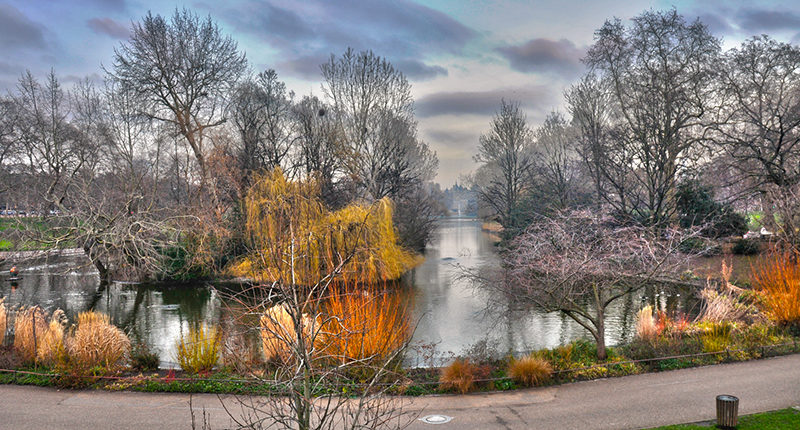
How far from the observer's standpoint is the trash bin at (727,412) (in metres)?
7.04

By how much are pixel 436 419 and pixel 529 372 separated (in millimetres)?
2417

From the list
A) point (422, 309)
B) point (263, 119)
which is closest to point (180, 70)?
point (263, 119)

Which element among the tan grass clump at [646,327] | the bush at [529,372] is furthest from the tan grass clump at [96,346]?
the tan grass clump at [646,327]

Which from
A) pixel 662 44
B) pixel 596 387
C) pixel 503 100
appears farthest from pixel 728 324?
pixel 503 100

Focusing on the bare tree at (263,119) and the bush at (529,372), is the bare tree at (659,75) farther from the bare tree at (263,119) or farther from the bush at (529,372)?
the bare tree at (263,119)

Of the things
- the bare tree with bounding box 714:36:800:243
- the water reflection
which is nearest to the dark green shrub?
the bare tree with bounding box 714:36:800:243

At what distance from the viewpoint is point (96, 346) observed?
1048 centimetres

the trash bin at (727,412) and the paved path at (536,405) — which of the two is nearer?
the trash bin at (727,412)

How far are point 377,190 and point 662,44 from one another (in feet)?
61.6

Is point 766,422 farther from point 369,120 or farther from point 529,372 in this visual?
point 369,120

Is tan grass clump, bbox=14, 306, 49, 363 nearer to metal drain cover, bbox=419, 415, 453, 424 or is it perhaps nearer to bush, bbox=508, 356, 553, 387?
metal drain cover, bbox=419, 415, 453, 424

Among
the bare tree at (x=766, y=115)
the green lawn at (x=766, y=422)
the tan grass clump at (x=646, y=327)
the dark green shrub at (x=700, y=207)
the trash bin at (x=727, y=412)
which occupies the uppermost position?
the bare tree at (x=766, y=115)

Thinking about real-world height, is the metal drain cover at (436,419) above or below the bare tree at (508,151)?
below

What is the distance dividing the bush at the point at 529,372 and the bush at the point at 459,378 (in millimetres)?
777
